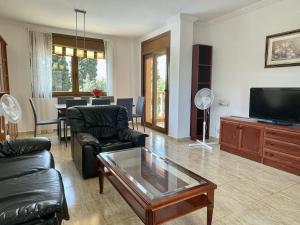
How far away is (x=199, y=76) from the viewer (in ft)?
15.1

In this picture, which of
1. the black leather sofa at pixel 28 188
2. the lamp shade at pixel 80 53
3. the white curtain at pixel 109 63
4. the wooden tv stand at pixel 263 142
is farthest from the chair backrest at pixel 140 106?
the black leather sofa at pixel 28 188

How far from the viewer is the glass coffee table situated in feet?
4.82

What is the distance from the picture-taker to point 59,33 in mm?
5250

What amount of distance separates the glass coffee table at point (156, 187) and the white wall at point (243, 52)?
253cm

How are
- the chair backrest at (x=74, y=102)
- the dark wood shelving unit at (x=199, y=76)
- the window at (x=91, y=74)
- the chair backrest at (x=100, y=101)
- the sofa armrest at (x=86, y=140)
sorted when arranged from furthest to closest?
the window at (x=91, y=74)
the chair backrest at (x=100, y=101)
the dark wood shelving unit at (x=199, y=76)
the chair backrest at (x=74, y=102)
the sofa armrest at (x=86, y=140)

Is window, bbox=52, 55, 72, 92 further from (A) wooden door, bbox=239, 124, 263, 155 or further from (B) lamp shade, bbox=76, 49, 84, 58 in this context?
(A) wooden door, bbox=239, 124, 263, 155

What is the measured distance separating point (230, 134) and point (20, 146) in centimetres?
325

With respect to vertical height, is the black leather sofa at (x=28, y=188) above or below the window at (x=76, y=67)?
below

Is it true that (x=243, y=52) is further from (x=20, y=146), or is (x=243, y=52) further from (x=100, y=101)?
(x=20, y=146)

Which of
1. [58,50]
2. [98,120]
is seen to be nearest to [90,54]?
[58,50]

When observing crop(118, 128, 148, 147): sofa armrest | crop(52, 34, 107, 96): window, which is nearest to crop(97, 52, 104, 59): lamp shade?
crop(52, 34, 107, 96): window

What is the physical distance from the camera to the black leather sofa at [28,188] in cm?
125

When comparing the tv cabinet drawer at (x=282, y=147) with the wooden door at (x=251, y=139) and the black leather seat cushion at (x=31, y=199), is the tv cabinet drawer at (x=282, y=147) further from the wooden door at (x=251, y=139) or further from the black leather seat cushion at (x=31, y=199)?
the black leather seat cushion at (x=31, y=199)

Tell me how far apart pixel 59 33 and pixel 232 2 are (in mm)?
4119
